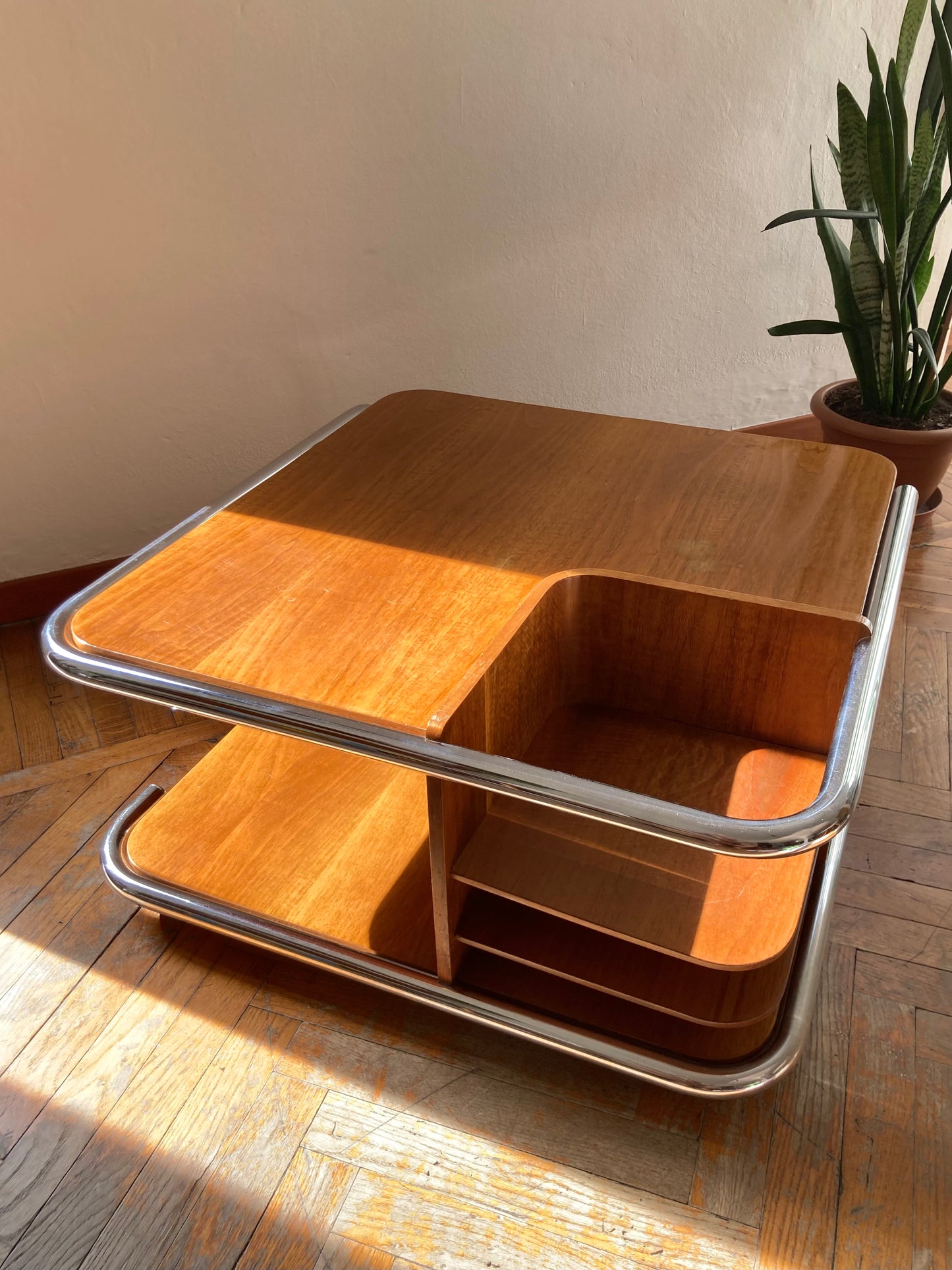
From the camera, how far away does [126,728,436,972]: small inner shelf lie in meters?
1.19

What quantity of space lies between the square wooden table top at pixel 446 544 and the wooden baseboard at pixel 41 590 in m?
0.88

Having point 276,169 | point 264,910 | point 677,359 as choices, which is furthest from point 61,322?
point 677,359

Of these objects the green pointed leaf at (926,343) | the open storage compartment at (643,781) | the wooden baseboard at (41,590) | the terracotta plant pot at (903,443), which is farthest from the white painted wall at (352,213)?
the open storage compartment at (643,781)

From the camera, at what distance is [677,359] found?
248cm

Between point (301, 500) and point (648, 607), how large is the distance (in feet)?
1.57

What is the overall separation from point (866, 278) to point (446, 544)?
134cm

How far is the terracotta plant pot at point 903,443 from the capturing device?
6.88ft

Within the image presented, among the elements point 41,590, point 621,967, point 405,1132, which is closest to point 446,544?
point 621,967

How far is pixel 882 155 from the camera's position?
183cm

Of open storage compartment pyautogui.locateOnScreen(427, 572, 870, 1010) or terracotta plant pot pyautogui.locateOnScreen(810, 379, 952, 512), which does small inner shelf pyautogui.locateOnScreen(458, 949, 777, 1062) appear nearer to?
open storage compartment pyautogui.locateOnScreen(427, 572, 870, 1010)

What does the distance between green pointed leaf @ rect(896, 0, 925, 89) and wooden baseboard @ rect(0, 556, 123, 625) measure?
72.1 inches

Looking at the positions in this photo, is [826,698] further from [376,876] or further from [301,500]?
[301,500]

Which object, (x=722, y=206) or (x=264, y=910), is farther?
(x=722, y=206)

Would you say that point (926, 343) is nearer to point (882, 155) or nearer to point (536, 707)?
point (882, 155)
